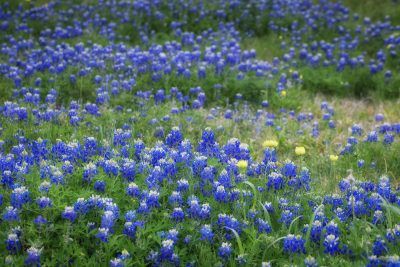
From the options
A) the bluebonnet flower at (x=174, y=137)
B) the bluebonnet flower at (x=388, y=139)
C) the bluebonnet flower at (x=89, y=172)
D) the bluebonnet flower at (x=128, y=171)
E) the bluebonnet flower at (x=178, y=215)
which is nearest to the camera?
the bluebonnet flower at (x=178, y=215)

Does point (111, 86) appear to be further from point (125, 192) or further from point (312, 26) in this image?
point (312, 26)

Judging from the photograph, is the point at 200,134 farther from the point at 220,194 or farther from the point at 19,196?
the point at 19,196

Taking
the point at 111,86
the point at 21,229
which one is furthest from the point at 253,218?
the point at 111,86

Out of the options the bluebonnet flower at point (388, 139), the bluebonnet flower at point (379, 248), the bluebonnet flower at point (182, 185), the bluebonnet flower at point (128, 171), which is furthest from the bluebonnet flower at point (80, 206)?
the bluebonnet flower at point (388, 139)

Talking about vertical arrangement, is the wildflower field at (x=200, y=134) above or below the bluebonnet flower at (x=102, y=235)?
below

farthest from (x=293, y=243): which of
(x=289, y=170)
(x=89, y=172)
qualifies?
(x=89, y=172)

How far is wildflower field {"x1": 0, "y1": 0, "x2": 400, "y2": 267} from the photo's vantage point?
138 inches

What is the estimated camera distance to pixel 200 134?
229 inches

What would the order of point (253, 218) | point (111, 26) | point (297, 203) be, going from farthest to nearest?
point (111, 26) → point (297, 203) → point (253, 218)

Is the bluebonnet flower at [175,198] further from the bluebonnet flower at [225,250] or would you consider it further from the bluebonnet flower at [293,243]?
the bluebonnet flower at [293,243]

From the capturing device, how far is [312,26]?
10.3 metres

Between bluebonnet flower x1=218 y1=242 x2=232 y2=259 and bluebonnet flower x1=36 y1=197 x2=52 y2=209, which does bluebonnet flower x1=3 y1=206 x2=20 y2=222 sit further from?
bluebonnet flower x1=218 y1=242 x2=232 y2=259

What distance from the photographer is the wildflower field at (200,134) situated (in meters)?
3.50

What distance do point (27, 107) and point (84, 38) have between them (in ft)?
11.7
